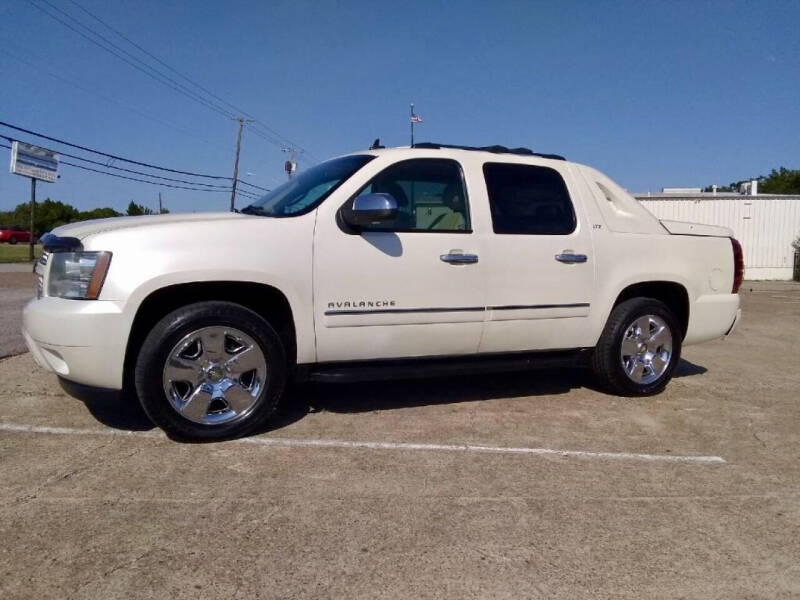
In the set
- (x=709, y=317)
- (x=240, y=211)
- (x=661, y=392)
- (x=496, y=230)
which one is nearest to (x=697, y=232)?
(x=709, y=317)

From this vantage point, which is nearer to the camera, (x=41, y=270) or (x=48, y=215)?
(x=41, y=270)

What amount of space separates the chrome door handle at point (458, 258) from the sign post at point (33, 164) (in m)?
34.1

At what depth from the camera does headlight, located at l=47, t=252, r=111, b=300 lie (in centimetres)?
347

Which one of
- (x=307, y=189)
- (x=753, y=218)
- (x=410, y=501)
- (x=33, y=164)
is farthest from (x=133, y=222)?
(x=33, y=164)

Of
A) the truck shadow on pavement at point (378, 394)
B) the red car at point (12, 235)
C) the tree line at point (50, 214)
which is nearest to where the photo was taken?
the truck shadow on pavement at point (378, 394)

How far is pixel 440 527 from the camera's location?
2.76 meters

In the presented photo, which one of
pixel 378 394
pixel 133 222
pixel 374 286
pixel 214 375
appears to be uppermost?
pixel 133 222

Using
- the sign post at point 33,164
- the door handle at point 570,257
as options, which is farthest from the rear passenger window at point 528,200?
the sign post at point 33,164

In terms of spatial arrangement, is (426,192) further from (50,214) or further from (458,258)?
(50,214)

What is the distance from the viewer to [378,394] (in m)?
4.98

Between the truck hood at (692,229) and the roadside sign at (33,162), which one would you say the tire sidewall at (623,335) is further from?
the roadside sign at (33,162)

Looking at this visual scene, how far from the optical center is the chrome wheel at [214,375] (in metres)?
3.65

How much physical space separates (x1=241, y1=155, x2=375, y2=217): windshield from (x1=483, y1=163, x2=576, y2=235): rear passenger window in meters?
0.95

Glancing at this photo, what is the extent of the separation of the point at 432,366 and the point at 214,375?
1431 mm
